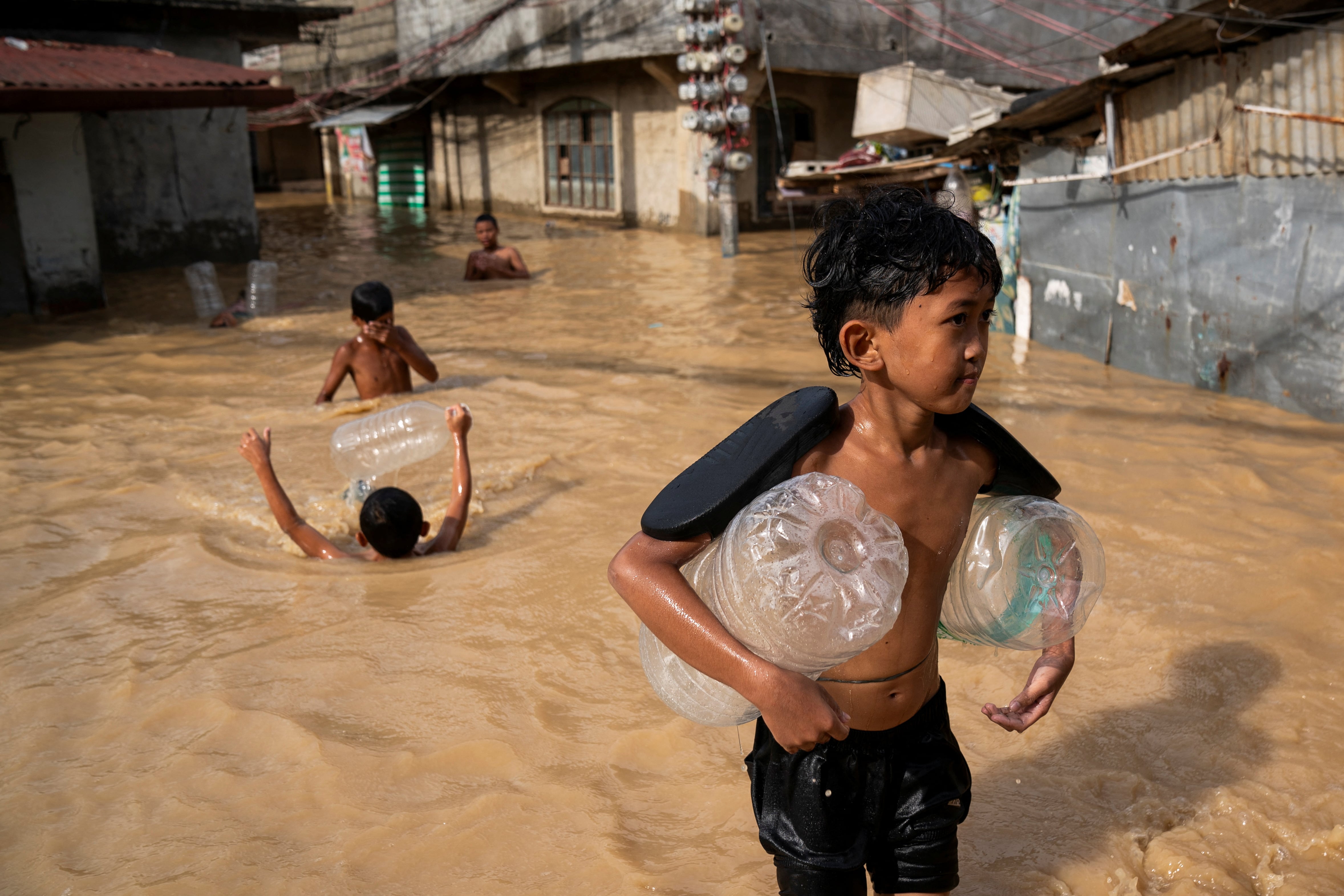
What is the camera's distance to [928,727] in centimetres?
188

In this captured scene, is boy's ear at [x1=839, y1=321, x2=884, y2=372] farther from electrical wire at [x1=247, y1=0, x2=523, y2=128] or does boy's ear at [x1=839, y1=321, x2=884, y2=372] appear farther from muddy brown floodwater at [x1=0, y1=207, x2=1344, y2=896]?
electrical wire at [x1=247, y1=0, x2=523, y2=128]

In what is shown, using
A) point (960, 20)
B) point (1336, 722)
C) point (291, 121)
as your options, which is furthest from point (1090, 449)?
point (291, 121)

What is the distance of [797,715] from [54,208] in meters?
11.0

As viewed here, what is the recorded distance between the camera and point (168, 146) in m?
13.2

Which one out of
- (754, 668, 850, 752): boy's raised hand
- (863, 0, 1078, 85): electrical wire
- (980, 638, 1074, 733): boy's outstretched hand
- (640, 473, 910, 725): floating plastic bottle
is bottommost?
(980, 638, 1074, 733): boy's outstretched hand

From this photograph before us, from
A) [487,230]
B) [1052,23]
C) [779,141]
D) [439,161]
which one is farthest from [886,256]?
[439,161]

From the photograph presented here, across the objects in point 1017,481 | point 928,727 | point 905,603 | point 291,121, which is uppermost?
point 291,121

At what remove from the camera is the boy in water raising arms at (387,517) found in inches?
159

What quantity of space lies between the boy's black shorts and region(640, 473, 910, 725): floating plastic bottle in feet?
0.77

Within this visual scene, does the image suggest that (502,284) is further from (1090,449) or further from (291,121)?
(291,121)

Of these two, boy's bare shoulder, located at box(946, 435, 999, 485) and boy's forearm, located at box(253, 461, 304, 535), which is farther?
boy's forearm, located at box(253, 461, 304, 535)

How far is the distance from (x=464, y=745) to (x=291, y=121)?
22.0 m

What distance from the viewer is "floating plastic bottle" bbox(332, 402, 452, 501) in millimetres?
5156

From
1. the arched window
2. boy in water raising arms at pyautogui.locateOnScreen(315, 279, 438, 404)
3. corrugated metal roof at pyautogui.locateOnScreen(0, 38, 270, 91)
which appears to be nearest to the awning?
the arched window
